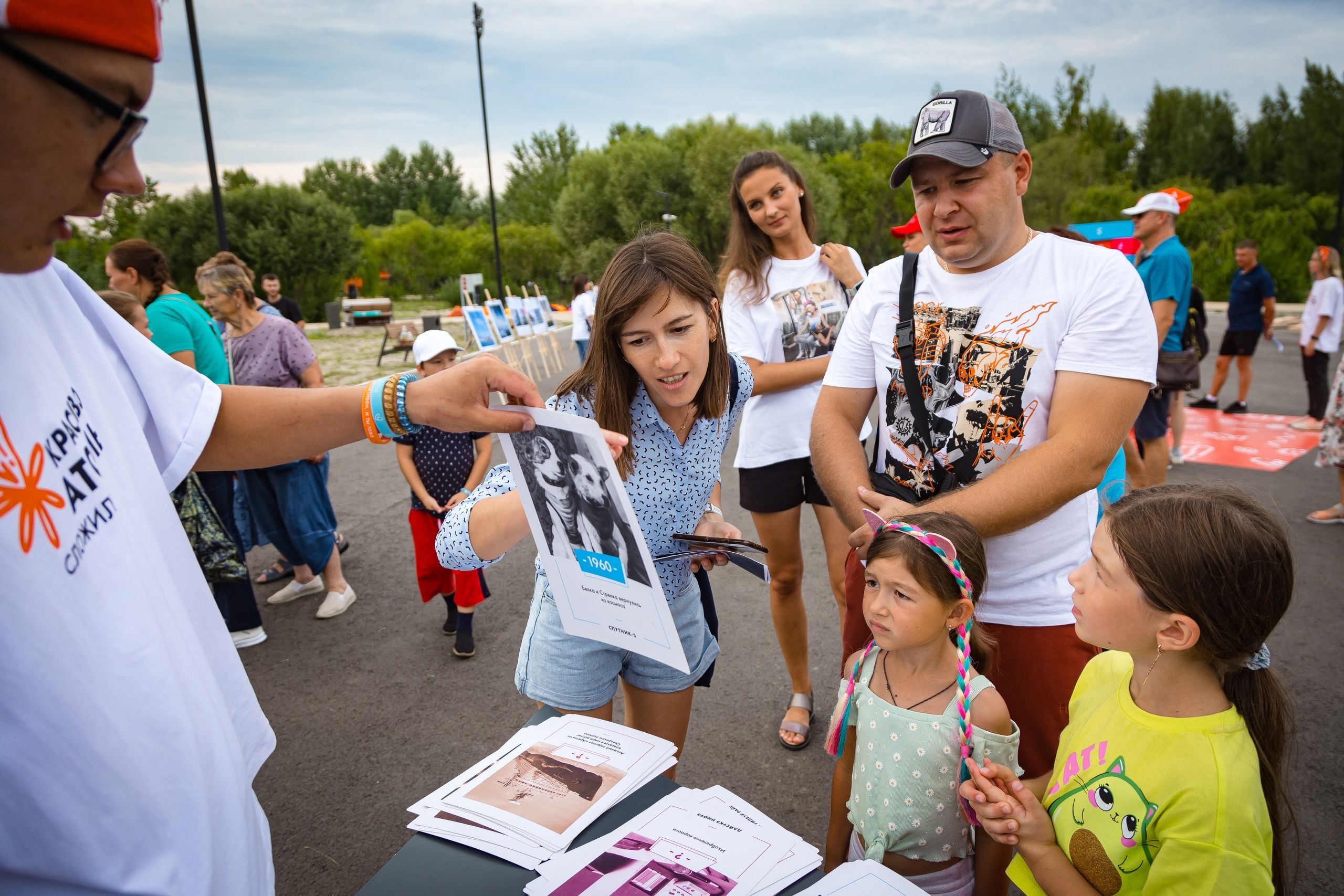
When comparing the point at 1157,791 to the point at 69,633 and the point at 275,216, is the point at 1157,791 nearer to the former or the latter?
the point at 69,633

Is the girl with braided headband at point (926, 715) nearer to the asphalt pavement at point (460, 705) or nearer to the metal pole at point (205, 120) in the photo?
the asphalt pavement at point (460, 705)

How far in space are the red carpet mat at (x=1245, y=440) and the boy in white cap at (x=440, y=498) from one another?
635cm

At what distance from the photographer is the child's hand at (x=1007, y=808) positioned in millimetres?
1396

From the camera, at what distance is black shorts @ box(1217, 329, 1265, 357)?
8.74 meters

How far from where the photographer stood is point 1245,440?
24.9 feet

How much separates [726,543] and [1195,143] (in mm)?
43668

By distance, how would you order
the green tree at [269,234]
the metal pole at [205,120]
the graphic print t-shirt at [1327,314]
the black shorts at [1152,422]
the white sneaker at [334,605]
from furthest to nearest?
the green tree at [269,234] → the metal pole at [205,120] → the graphic print t-shirt at [1327,314] → the black shorts at [1152,422] → the white sneaker at [334,605]

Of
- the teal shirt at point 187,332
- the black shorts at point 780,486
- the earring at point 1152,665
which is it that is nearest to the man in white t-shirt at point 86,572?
the earring at point 1152,665

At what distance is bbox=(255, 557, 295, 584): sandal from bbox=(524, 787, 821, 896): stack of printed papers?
441cm

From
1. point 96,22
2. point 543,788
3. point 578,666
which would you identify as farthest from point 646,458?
point 96,22

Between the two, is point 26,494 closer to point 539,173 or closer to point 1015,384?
point 1015,384

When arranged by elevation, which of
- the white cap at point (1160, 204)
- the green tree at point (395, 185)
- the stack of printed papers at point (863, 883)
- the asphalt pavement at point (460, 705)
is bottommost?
the asphalt pavement at point (460, 705)

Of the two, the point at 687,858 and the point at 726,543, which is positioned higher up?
the point at 726,543

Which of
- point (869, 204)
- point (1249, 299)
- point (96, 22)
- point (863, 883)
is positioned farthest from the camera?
point (869, 204)
